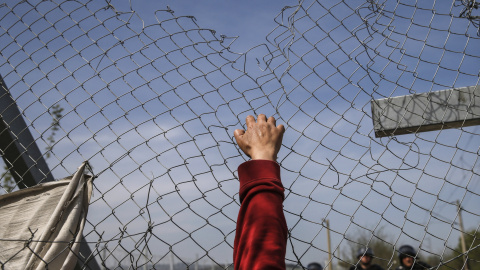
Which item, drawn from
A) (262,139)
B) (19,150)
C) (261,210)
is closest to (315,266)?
(19,150)

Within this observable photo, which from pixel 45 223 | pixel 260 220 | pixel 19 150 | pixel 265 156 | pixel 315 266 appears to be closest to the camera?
pixel 260 220

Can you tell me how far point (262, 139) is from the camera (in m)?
1.67

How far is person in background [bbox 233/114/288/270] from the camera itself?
1.35m

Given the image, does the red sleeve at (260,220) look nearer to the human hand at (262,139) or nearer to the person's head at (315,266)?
the human hand at (262,139)

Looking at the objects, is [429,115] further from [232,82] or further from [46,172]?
[46,172]

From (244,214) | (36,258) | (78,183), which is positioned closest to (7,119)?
(78,183)

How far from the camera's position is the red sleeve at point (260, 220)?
1.35 metres

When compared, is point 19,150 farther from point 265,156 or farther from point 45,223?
point 265,156

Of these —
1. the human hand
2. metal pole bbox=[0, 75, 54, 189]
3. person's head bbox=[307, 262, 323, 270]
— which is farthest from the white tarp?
person's head bbox=[307, 262, 323, 270]

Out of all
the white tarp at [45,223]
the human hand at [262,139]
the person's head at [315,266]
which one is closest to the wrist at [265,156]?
the human hand at [262,139]

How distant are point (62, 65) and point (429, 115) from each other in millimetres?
1867

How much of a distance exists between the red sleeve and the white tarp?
816 mm

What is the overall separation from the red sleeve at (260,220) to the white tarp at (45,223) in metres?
0.82

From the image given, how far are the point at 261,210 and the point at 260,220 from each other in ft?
0.11
